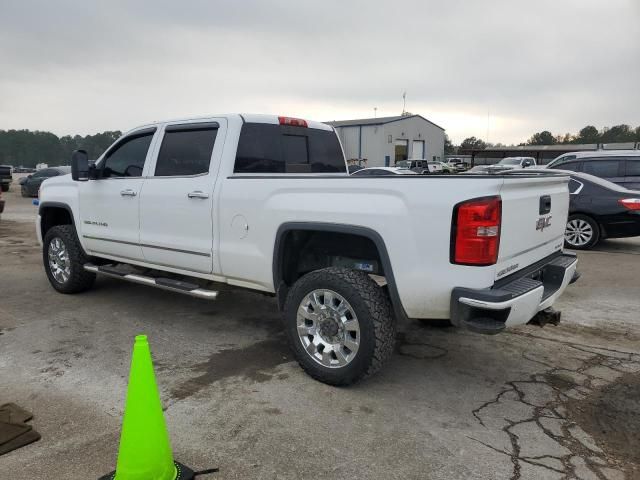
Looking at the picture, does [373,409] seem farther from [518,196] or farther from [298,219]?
[518,196]

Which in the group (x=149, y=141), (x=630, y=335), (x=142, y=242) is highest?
(x=149, y=141)

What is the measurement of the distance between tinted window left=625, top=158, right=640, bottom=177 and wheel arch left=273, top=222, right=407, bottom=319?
9037 mm

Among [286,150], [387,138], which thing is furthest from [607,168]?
[387,138]

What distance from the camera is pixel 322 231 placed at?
3.63 m

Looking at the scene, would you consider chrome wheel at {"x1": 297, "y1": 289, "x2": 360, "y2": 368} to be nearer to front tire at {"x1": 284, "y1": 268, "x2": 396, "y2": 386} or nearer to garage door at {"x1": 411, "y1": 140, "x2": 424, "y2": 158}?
front tire at {"x1": 284, "y1": 268, "x2": 396, "y2": 386}

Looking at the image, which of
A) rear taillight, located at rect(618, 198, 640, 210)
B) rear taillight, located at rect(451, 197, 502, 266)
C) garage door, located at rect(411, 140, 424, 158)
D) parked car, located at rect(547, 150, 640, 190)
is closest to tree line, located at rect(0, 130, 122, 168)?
garage door, located at rect(411, 140, 424, 158)

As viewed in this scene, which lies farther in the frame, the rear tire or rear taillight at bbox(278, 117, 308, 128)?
the rear tire

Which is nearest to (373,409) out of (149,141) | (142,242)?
(142,242)

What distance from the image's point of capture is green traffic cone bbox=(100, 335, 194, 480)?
235 cm

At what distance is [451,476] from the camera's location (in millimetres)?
2570

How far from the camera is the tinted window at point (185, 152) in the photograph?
445cm

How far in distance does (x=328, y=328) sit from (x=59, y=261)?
4078 millimetres

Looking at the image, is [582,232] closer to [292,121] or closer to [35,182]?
[292,121]

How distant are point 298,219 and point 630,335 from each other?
3.50 metres
